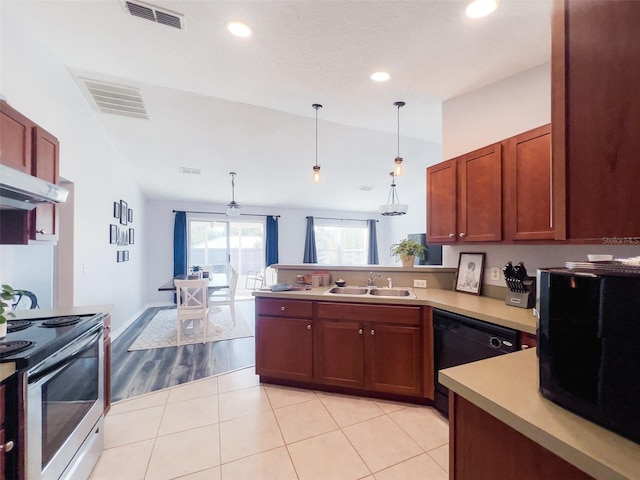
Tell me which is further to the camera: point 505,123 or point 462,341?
point 505,123

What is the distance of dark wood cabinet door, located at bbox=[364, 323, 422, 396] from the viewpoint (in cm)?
223

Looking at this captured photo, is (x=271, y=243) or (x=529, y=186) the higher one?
(x=529, y=186)

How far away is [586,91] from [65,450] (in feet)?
7.97

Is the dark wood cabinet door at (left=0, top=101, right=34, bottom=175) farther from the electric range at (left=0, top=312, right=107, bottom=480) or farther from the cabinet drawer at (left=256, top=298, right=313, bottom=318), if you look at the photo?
the cabinet drawer at (left=256, top=298, right=313, bottom=318)

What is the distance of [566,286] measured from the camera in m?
0.72

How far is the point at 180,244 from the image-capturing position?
21.4ft

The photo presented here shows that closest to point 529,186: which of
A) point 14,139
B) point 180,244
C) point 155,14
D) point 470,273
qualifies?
point 470,273

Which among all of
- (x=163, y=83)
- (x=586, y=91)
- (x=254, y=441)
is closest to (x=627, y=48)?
(x=586, y=91)

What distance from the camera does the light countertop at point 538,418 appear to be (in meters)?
0.56

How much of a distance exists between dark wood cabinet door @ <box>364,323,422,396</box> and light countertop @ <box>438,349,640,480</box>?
1.22 metres

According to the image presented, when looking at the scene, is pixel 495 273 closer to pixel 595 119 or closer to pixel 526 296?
pixel 526 296

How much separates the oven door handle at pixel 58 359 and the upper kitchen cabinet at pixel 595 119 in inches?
76.4

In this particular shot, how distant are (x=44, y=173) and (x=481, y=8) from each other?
9.51 feet

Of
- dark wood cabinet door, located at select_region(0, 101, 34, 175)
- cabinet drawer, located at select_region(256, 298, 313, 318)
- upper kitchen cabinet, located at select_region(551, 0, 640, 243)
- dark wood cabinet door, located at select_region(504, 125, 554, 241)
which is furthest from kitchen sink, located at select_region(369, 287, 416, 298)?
dark wood cabinet door, located at select_region(0, 101, 34, 175)
